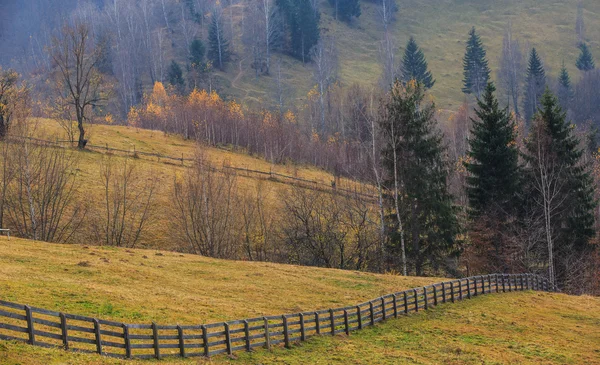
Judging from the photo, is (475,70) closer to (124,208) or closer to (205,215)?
(205,215)

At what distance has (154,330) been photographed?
23.3 metres

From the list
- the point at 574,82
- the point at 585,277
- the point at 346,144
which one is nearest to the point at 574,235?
the point at 585,277

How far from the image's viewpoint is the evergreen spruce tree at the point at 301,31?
193 meters

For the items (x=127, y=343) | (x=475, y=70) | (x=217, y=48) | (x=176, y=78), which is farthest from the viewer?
(x=217, y=48)

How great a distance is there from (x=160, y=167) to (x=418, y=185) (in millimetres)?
36770

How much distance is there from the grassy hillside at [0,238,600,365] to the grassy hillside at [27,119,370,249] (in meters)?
18.9

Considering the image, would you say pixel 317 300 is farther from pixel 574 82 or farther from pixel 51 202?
pixel 574 82

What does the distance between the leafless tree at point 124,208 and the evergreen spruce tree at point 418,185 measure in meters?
25.0

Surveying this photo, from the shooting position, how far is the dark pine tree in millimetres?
58344

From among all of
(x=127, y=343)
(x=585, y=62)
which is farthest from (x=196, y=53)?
(x=127, y=343)

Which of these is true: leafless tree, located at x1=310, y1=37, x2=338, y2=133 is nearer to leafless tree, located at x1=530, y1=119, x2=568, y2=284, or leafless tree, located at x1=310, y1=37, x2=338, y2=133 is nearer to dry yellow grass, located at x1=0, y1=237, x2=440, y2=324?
leafless tree, located at x1=530, y1=119, x2=568, y2=284

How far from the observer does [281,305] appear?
36219mm

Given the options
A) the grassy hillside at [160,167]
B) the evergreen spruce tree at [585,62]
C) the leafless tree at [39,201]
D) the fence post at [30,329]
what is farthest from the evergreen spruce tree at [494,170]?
the evergreen spruce tree at [585,62]

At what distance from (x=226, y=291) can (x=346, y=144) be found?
94932 millimetres
